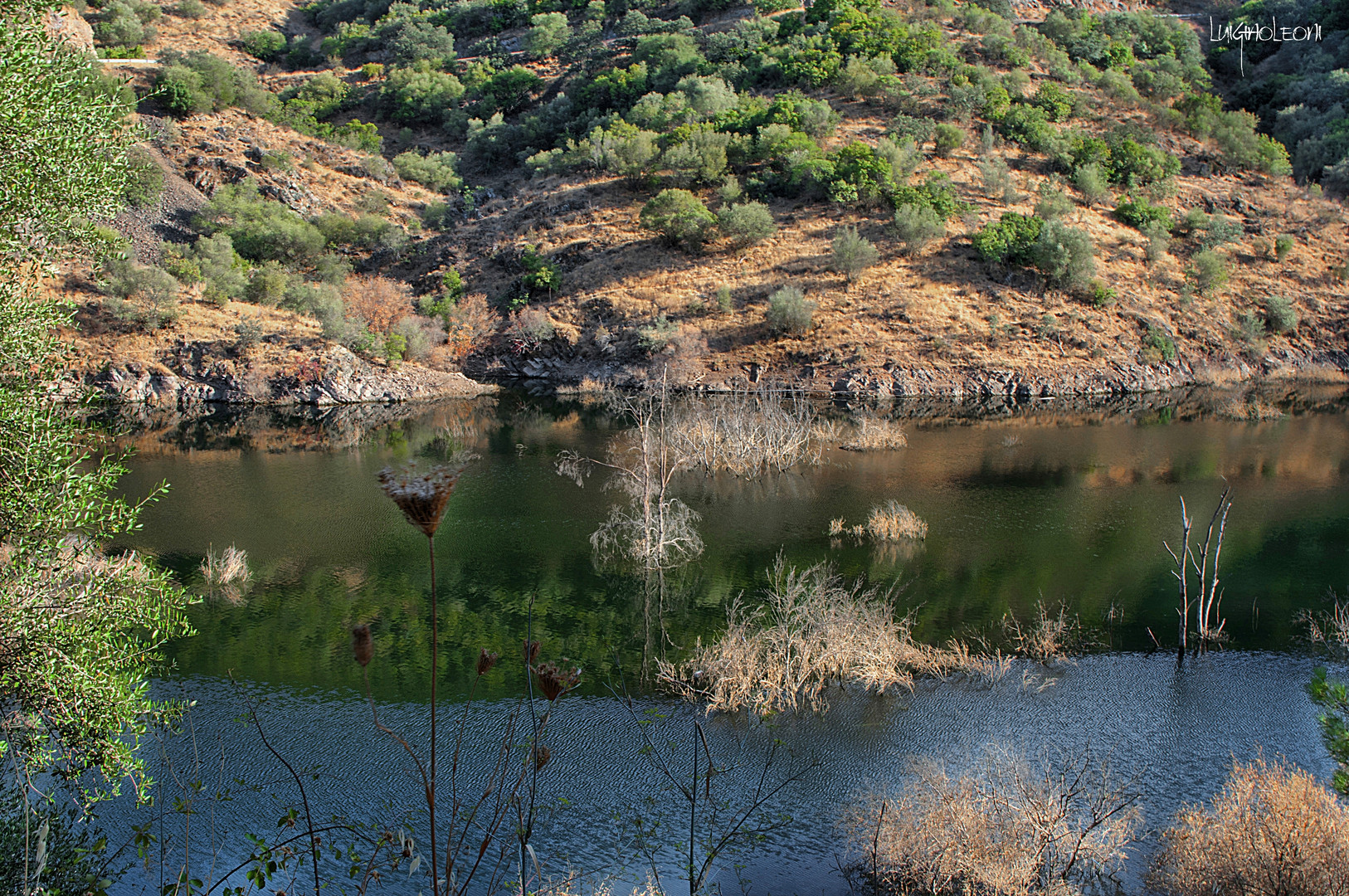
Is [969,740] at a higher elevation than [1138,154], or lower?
lower

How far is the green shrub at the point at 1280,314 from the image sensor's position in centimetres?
3575

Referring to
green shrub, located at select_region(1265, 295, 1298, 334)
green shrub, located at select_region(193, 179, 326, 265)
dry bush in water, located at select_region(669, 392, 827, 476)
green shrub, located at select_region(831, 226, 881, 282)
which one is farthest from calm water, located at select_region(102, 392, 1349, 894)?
green shrub, located at select_region(193, 179, 326, 265)

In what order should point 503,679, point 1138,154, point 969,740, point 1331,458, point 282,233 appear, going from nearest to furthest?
1. point 969,740
2. point 503,679
3. point 1331,458
4. point 282,233
5. point 1138,154

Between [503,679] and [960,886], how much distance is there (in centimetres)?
627

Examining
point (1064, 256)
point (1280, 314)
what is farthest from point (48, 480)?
point (1280, 314)

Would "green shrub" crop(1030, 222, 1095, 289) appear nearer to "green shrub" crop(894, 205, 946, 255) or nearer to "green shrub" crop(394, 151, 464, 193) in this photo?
"green shrub" crop(894, 205, 946, 255)

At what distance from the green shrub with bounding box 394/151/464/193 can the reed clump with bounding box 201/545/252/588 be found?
134 ft

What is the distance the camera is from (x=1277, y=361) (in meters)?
35.5

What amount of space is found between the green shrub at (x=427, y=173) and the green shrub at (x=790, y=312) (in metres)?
25.3

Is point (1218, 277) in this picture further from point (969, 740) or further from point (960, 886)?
point (960, 886)

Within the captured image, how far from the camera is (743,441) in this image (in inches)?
831

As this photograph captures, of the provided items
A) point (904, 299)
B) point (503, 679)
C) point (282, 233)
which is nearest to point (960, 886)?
point (503, 679)

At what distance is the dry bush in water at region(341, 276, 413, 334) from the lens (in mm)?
37781

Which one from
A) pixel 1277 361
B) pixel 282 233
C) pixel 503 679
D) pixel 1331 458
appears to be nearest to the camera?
pixel 503 679
